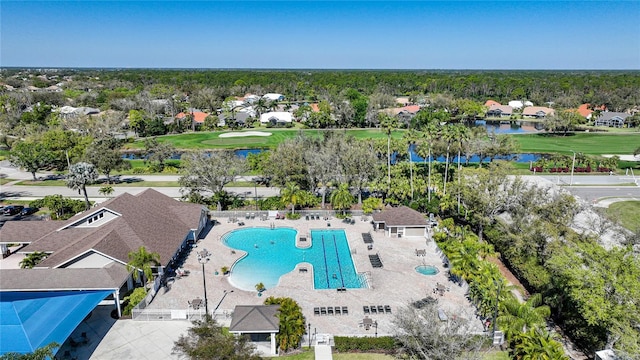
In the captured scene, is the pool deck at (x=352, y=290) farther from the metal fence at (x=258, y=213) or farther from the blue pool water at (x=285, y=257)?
the metal fence at (x=258, y=213)

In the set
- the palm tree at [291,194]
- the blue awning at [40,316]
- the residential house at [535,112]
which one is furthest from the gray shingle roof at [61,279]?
the residential house at [535,112]

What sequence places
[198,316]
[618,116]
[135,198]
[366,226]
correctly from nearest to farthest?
[198,316] < [135,198] < [366,226] < [618,116]

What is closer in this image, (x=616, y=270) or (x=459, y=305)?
(x=616, y=270)

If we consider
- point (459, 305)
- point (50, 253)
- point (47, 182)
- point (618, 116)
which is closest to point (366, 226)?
point (459, 305)

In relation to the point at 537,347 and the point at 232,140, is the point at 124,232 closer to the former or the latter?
the point at 537,347

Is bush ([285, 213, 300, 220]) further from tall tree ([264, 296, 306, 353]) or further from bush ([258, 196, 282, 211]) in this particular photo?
tall tree ([264, 296, 306, 353])

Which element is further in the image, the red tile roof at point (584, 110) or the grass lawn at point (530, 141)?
the red tile roof at point (584, 110)

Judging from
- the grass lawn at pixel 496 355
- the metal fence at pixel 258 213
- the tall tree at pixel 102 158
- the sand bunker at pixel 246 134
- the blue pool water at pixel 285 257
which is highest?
the tall tree at pixel 102 158

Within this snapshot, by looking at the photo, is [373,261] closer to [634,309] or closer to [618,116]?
[634,309]

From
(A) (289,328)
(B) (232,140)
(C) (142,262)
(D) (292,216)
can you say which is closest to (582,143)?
(D) (292,216)
